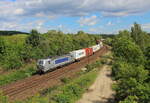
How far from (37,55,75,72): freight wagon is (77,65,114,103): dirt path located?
36.3 feet

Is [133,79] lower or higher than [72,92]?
higher

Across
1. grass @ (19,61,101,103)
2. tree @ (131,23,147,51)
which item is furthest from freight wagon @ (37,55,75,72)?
tree @ (131,23,147,51)

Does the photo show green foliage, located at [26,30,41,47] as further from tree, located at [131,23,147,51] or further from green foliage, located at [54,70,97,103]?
tree, located at [131,23,147,51]

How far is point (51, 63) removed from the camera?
42062mm

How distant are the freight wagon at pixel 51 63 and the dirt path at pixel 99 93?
36.3 ft

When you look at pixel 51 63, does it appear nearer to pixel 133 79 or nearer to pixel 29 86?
pixel 29 86

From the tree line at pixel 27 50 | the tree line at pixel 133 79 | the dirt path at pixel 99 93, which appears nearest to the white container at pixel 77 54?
the tree line at pixel 27 50

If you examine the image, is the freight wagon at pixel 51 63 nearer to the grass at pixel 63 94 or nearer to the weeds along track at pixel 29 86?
the weeds along track at pixel 29 86

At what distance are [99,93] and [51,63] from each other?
15.6 meters

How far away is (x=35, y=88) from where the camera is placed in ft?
102

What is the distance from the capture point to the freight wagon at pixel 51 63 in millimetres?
40000

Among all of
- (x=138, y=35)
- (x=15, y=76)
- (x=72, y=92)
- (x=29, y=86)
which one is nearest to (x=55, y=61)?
(x=15, y=76)

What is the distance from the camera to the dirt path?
27.4 meters

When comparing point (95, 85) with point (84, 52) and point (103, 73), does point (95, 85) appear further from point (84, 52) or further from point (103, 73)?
point (84, 52)
